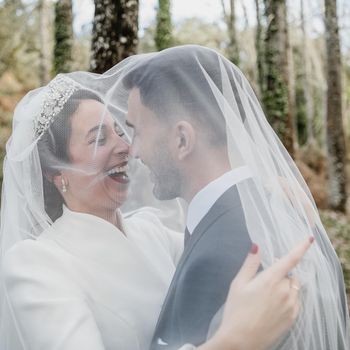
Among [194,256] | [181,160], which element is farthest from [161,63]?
[194,256]

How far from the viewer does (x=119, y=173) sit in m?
2.53

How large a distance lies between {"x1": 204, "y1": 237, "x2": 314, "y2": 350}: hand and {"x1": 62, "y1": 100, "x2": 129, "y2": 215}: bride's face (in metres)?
0.88

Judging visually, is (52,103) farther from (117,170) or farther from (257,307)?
(257,307)

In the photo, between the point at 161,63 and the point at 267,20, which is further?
the point at 267,20

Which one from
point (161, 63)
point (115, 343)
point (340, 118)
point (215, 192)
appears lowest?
point (340, 118)

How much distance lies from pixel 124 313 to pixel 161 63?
0.97 metres

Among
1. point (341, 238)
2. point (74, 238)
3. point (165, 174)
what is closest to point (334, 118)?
point (341, 238)

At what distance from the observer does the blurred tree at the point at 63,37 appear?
45.0 feet

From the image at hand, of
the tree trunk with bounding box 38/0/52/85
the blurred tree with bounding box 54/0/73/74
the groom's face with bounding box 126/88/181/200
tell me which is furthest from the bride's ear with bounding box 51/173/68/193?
the tree trunk with bounding box 38/0/52/85

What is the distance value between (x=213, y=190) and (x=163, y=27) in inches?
680

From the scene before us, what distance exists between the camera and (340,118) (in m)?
14.7

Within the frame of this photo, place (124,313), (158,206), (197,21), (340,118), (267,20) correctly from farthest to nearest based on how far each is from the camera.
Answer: (197,21) → (340,118) → (267,20) → (158,206) → (124,313)

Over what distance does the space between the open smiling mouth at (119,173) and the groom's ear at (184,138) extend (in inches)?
19.0

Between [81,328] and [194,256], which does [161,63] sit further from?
[81,328]
